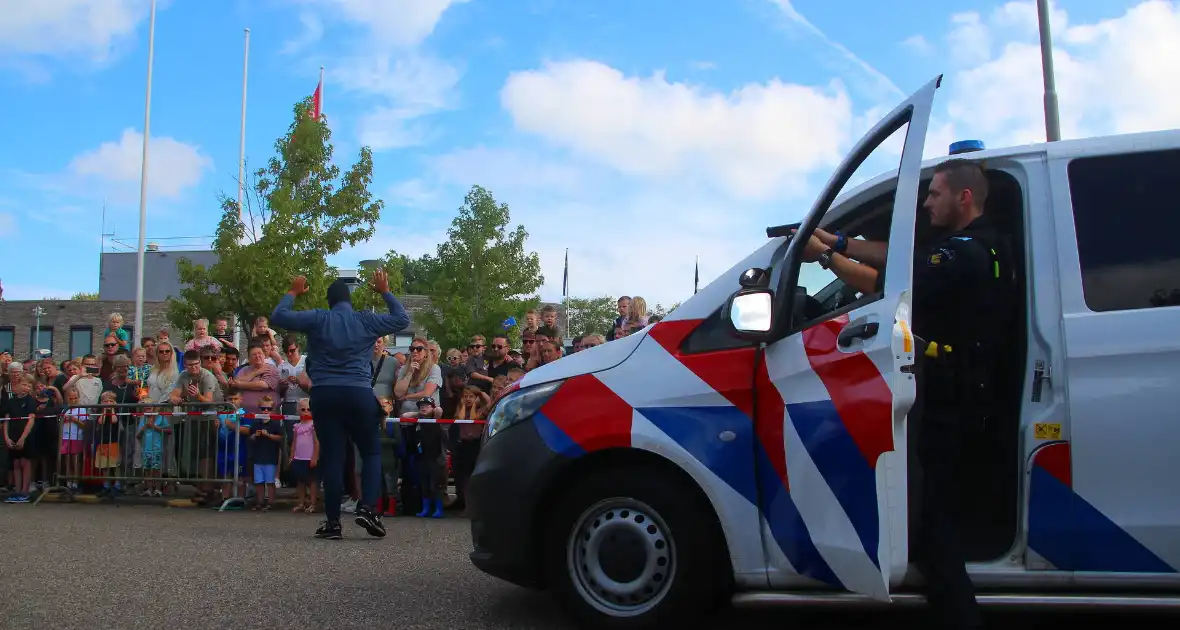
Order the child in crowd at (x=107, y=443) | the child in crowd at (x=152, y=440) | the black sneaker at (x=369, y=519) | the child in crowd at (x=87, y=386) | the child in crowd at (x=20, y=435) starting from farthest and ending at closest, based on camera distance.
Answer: the child in crowd at (x=87, y=386)
the child in crowd at (x=20, y=435)
the child in crowd at (x=107, y=443)
the child in crowd at (x=152, y=440)
the black sneaker at (x=369, y=519)

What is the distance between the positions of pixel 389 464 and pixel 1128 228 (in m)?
7.67

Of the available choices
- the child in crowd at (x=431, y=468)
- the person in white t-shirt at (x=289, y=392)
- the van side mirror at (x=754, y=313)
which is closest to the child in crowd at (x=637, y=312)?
the child in crowd at (x=431, y=468)

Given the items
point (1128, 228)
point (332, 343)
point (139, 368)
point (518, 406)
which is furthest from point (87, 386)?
point (1128, 228)

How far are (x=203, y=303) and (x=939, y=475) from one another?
2232cm

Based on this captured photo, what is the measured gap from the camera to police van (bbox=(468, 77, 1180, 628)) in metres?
3.72

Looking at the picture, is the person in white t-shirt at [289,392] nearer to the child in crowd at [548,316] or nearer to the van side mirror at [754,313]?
the child in crowd at [548,316]

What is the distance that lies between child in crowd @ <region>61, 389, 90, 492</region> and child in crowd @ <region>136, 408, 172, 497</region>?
86cm

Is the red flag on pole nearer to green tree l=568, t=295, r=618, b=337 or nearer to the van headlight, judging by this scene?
the van headlight

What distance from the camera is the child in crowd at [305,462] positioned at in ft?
34.1

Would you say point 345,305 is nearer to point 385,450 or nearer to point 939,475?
point 385,450

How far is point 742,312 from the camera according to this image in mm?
3959

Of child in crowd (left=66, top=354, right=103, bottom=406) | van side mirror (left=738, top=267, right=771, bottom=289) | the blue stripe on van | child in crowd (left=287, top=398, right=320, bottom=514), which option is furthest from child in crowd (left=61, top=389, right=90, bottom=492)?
the blue stripe on van

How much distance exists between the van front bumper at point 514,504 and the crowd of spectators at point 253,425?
5142mm

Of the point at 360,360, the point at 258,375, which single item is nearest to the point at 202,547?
the point at 360,360
